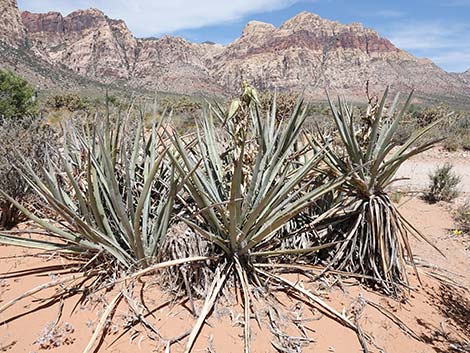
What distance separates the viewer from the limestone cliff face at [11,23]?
63.2 m

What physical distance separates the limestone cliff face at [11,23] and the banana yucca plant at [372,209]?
71.8 metres

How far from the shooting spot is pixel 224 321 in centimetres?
256

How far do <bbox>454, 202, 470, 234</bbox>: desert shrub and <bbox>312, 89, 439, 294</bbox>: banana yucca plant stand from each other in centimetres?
352

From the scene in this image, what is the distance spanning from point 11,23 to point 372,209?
84728 mm

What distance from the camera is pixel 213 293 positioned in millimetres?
2580

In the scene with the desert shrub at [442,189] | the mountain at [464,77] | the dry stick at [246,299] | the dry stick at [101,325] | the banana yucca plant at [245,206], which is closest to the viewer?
the dry stick at [101,325]

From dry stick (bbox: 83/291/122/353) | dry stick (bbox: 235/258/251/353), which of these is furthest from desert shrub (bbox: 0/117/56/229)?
dry stick (bbox: 235/258/251/353)

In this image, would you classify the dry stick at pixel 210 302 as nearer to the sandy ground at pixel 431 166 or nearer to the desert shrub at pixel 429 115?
the sandy ground at pixel 431 166

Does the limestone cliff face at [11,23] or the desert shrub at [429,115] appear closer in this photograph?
the desert shrub at [429,115]

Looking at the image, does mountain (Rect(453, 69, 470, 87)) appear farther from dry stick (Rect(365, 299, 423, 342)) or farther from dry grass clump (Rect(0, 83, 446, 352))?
dry stick (Rect(365, 299, 423, 342))

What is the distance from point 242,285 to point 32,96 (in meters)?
13.0

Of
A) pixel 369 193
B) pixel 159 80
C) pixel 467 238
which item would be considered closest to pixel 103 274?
pixel 159 80

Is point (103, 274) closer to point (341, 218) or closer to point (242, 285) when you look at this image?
point (242, 285)

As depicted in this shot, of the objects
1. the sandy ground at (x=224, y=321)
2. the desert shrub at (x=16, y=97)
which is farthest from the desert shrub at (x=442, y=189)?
the desert shrub at (x=16, y=97)
